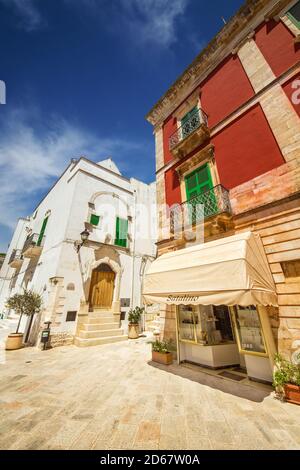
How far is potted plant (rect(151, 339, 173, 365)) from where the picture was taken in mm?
6092

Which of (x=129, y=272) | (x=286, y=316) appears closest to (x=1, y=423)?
(x=286, y=316)

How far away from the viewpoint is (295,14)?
6.43 m

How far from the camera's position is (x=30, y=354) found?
25.0 feet

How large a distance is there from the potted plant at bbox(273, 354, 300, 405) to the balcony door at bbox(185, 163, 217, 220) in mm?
4297

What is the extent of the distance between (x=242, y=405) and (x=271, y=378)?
1.46 m

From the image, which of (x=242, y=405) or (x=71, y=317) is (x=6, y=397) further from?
(x=71, y=317)

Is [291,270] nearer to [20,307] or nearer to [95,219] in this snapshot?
[95,219]

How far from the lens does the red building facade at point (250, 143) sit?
4.82 meters

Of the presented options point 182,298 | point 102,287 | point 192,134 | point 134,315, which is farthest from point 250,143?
point 134,315

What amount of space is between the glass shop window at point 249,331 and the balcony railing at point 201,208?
2991 mm

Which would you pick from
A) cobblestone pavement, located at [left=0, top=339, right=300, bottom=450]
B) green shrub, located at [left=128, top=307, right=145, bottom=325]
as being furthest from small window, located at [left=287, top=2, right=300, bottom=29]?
green shrub, located at [left=128, top=307, right=145, bottom=325]

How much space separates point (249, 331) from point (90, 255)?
29.0 feet

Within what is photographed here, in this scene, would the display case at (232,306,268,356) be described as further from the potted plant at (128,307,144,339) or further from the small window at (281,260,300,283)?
the potted plant at (128,307,144,339)

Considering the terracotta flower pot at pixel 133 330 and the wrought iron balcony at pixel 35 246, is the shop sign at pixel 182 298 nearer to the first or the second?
the terracotta flower pot at pixel 133 330
